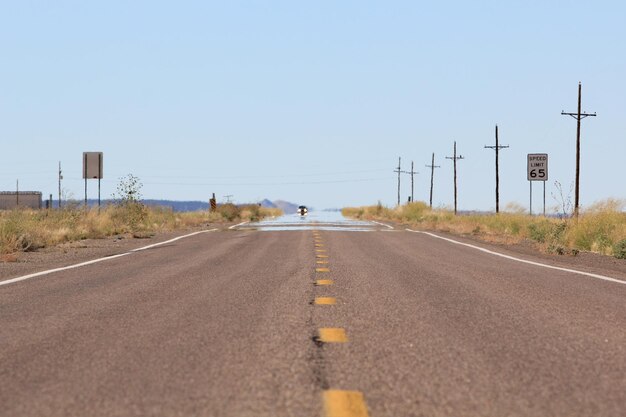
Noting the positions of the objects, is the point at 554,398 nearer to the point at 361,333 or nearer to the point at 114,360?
the point at 361,333

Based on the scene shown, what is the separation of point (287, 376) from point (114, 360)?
133cm

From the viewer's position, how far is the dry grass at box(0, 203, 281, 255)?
20.1 m

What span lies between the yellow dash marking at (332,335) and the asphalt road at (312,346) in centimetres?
2

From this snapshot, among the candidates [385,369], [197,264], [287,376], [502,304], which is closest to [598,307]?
[502,304]

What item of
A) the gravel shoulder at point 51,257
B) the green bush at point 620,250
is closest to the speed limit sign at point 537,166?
the green bush at point 620,250

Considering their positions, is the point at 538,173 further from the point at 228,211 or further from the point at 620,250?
the point at 228,211

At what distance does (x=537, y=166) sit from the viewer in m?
35.8

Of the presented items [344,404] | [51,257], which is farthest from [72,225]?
[344,404]

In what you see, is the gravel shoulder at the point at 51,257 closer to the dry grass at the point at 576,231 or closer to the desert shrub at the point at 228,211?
the dry grass at the point at 576,231

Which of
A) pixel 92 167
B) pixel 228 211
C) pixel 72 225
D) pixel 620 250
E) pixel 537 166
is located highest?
pixel 537 166

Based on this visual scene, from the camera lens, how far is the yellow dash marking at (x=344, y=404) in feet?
13.4

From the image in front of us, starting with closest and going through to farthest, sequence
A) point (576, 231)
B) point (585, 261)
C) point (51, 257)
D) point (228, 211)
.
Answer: point (51, 257) → point (585, 261) → point (576, 231) → point (228, 211)

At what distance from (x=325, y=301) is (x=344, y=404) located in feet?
14.6

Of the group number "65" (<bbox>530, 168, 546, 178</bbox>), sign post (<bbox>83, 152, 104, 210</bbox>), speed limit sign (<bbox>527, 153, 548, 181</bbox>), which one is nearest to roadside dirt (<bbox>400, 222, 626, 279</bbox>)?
number "65" (<bbox>530, 168, 546, 178</bbox>)
